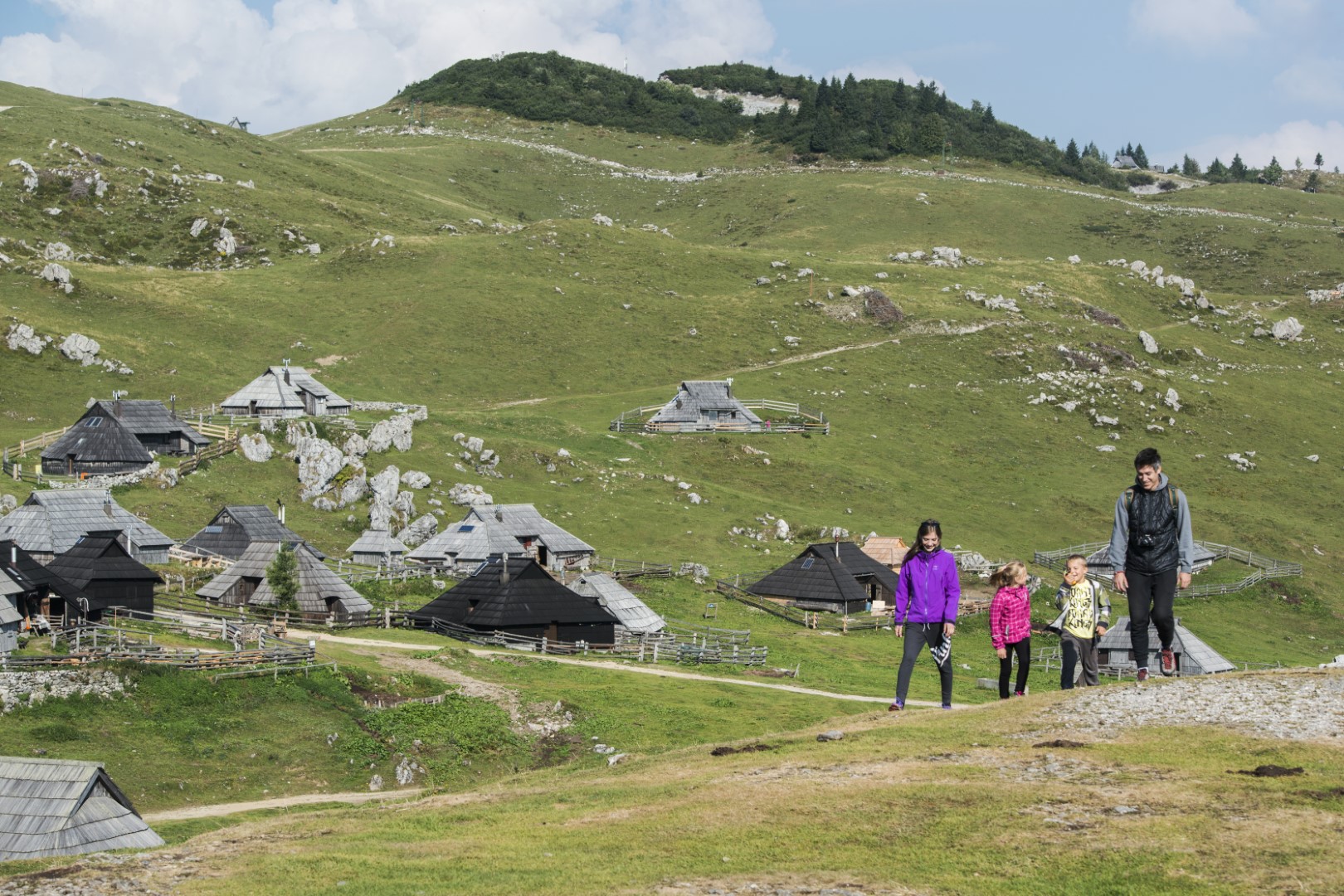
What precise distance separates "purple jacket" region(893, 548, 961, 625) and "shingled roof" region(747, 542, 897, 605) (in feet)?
169

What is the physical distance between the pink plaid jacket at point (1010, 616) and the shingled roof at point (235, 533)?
5360 cm

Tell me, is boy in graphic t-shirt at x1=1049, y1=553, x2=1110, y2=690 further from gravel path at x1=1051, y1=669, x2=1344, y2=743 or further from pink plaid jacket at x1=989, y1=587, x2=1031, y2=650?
gravel path at x1=1051, y1=669, x2=1344, y2=743

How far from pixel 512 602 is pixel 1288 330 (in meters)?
123

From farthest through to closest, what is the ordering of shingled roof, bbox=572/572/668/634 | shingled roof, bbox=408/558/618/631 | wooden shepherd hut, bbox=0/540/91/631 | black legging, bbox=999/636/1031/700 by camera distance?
1. shingled roof, bbox=572/572/668/634
2. shingled roof, bbox=408/558/618/631
3. wooden shepherd hut, bbox=0/540/91/631
4. black legging, bbox=999/636/1031/700

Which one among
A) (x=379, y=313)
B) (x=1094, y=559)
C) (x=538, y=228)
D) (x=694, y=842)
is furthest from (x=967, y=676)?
(x=538, y=228)

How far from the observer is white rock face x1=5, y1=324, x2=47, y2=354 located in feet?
351

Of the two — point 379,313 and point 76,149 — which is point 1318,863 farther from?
point 76,149

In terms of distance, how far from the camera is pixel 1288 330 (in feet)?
501

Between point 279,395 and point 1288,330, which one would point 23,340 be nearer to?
point 279,395

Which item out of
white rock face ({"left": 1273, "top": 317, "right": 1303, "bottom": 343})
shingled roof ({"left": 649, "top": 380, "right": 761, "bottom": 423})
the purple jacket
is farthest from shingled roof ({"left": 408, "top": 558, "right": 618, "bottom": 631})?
white rock face ({"left": 1273, "top": 317, "right": 1303, "bottom": 343})

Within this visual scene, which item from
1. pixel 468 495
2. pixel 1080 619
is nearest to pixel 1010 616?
pixel 1080 619

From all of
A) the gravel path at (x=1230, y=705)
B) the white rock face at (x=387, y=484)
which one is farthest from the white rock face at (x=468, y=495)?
the gravel path at (x=1230, y=705)

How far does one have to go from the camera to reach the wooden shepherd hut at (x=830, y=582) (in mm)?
76062

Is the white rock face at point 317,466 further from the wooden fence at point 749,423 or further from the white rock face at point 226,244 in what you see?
the white rock face at point 226,244
